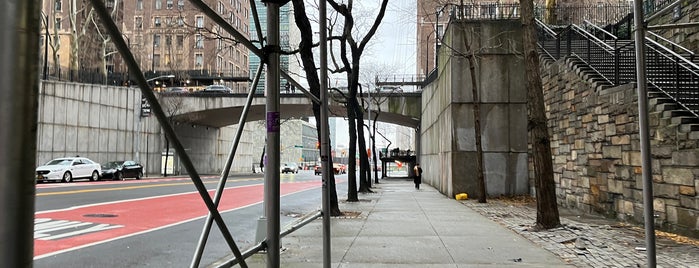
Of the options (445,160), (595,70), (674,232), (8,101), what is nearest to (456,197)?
(445,160)

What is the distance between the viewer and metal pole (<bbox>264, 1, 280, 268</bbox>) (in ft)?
11.2

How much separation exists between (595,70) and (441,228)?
6740 mm

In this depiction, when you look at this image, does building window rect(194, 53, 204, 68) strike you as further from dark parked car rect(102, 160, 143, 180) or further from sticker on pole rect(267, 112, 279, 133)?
sticker on pole rect(267, 112, 279, 133)

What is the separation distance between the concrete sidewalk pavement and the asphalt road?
4.17 feet

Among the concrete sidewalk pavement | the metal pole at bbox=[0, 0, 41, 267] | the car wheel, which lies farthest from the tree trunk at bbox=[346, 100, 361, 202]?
the car wheel

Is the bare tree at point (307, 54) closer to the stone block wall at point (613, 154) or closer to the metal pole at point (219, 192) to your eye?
the stone block wall at point (613, 154)

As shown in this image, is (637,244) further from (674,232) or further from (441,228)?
(441,228)

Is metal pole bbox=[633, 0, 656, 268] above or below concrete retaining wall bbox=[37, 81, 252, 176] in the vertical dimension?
below

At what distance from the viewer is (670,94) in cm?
1044

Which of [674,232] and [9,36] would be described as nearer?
[9,36]

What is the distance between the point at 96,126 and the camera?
36.2 meters

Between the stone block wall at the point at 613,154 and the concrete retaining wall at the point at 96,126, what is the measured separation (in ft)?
78.8

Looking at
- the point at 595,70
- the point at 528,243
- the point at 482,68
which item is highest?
the point at 482,68

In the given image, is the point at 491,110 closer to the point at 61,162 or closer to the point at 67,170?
the point at 67,170
